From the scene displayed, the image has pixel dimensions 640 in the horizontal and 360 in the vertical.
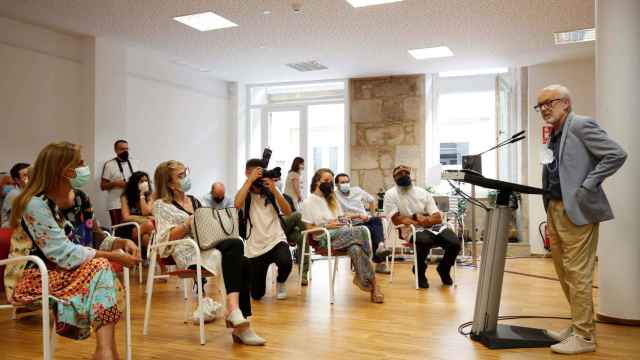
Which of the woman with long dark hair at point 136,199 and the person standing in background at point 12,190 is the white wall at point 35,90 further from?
the woman with long dark hair at point 136,199

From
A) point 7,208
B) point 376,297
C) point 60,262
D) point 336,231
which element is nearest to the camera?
point 60,262

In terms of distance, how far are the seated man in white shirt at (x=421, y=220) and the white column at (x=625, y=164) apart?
1.74m

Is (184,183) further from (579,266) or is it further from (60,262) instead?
(579,266)

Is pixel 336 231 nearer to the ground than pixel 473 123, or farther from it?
nearer to the ground

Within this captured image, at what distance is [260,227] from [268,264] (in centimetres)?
41

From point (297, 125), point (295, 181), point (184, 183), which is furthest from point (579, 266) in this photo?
point (297, 125)

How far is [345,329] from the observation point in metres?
3.49

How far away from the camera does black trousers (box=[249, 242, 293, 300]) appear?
171 inches

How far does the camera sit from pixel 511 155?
8.80m

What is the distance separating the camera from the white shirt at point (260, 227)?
419 cm

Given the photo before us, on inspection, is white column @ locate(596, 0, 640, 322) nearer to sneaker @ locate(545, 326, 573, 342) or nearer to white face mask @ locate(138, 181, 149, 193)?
sneaker @ locate(545, 326, 573, 342)

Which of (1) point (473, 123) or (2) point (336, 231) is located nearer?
(2) point (336, 231)

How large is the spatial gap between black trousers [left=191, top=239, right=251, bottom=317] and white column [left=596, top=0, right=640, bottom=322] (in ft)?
7.83

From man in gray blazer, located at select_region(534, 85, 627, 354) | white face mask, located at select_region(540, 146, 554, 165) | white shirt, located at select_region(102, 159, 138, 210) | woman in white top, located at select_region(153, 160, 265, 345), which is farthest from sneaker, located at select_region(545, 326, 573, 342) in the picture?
white shirt, located at select_region(102, 159, 138, 210)
